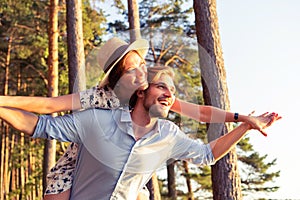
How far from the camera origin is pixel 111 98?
288cm

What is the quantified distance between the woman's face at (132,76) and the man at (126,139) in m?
0.04

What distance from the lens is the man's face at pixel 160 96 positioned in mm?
2500

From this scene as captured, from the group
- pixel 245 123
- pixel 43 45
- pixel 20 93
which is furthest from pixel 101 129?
pixel 20 93

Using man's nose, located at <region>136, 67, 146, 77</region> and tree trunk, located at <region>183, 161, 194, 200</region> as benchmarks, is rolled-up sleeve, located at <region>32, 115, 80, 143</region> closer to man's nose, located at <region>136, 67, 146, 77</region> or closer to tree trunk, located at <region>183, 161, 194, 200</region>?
man's nose, located at <region>136, 67, 146, 77</region>

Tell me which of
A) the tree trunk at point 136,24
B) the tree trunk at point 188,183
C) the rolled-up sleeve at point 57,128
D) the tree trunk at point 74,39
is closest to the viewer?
the rolled-up sleeve at point 57,128

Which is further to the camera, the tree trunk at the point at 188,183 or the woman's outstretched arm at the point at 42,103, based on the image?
the tree trunk at the point at 188,183

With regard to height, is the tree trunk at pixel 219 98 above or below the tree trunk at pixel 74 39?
below

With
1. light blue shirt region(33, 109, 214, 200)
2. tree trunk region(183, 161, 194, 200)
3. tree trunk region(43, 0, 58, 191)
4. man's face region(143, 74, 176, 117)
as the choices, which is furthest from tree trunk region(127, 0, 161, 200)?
tree trunk region(183, 161, 194, 200)

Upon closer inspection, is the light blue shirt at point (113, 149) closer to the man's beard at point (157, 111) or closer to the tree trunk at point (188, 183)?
the man's beard at point (157, 111)

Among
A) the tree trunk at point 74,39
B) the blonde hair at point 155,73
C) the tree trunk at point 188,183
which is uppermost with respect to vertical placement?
the tree trunk at point 74,39

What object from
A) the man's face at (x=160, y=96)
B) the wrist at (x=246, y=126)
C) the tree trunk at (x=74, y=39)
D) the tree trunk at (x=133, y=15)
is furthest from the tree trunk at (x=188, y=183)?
the man's face at (x=160, y=96)

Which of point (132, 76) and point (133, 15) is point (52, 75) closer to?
point (133, 15)

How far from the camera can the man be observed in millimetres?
2506

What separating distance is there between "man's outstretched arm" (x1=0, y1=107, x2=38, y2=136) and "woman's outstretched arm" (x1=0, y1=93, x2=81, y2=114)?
0.02m
